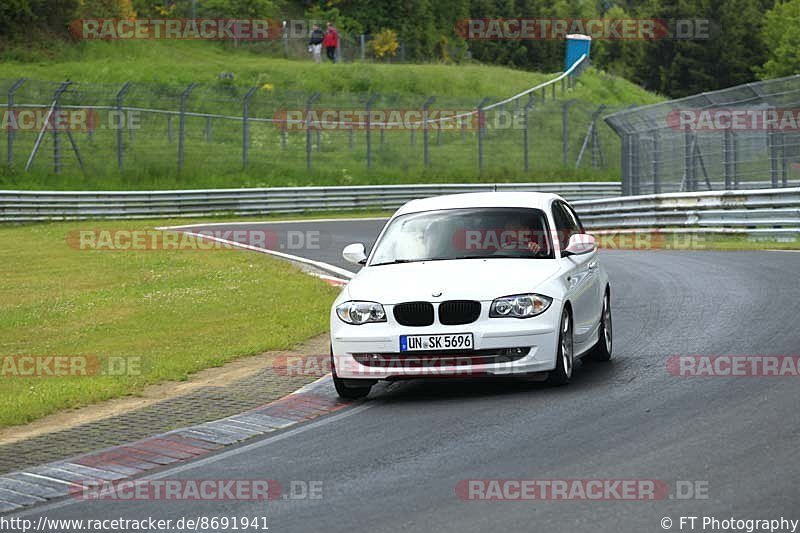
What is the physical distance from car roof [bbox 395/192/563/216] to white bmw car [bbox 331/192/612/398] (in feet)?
0.21

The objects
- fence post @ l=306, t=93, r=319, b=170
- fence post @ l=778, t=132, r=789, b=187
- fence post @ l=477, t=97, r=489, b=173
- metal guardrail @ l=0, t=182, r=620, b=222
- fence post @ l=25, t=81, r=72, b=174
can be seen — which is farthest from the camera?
fence post @ l=477, t=97, r=489, b=173

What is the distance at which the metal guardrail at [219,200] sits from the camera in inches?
1467

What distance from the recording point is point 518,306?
10.4m

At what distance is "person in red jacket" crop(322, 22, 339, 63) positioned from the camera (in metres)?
63.4

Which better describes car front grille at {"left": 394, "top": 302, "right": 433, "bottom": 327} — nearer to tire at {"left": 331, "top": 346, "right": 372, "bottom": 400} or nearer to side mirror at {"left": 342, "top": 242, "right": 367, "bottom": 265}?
tire at {"left": 331, "top": 346, "right": 372, "bottom": 400}

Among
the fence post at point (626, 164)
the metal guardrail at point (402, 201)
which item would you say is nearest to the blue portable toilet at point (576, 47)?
the metal guardrail at point (402, 201)

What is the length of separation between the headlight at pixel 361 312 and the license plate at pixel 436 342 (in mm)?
286

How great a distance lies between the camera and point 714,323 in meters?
13.5

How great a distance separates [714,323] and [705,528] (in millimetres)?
7531

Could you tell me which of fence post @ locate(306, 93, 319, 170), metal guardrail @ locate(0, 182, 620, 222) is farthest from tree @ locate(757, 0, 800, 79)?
fence post @ locate(306, 93, 319, 170)

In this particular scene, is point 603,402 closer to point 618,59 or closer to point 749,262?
point 749,262

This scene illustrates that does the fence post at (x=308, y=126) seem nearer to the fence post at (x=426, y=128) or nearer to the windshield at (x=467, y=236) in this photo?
the fence post at (x=426, y=128)

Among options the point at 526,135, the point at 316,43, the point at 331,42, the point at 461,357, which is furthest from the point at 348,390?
the point at 316,43

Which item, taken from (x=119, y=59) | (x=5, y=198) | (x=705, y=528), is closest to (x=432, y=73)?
(x=119, y=59)
